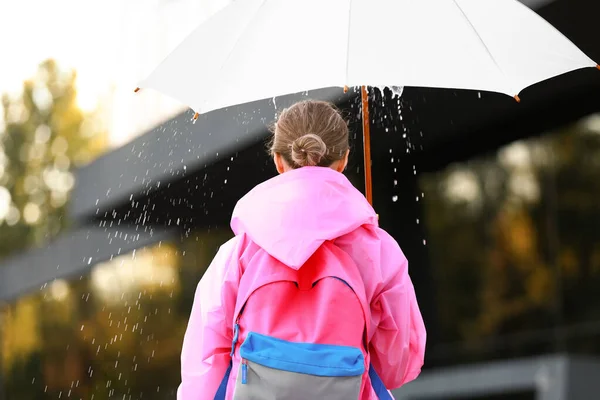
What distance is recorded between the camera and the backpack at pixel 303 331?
2645mm

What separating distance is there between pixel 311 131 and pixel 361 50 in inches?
19.1

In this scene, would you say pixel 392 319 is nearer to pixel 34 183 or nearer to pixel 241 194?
pixel 241 194

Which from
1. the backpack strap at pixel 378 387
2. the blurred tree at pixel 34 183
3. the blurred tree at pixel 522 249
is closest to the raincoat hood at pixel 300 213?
the backpack strap at pixel 378 387

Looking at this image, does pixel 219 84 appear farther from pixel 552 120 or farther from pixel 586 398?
pixel 552 120

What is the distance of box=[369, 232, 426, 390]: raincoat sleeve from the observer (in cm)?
282

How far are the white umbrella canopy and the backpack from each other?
2.36 ft

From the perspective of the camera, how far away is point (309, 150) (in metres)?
2.86

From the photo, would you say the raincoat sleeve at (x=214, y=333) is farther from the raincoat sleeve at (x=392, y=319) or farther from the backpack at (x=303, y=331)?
the raincoat sleeve at (x=392, y=319)

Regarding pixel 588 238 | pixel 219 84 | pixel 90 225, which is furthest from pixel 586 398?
pixel 90 225

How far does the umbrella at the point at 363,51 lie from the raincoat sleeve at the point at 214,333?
0.73 m

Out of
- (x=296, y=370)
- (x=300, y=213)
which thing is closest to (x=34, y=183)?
(x=300, y=213)

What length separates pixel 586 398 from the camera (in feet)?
22.3

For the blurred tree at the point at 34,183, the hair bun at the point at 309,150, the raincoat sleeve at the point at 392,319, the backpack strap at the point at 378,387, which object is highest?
the hair bun at the point at 309,150

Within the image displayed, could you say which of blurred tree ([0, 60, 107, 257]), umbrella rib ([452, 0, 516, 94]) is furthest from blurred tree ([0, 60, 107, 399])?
umbrella rib ([452, 0, 516, 94])
